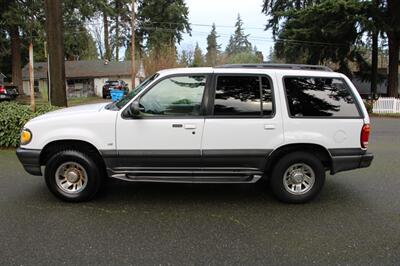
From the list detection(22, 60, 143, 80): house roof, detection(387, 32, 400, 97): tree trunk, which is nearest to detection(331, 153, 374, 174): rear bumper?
detection(387, 32, 400, 97): tree trunk

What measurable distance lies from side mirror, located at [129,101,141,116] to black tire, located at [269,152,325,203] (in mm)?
2016

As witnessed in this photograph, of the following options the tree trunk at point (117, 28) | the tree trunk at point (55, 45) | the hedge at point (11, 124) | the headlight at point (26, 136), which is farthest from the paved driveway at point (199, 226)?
the tree trunk at point (117, 28)

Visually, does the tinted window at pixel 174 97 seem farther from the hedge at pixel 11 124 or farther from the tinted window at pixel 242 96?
the hedge at pixel 11 124

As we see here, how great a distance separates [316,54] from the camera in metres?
28.5

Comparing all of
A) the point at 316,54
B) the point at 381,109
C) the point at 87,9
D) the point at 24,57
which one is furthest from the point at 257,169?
the point at 24,57

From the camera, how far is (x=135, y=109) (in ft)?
16.2

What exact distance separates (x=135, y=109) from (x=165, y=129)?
468 millimetres

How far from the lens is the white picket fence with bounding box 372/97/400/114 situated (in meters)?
22.1

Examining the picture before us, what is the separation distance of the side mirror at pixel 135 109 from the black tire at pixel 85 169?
35.5 inches

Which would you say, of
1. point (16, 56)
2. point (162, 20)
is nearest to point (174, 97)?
point (16, 56)

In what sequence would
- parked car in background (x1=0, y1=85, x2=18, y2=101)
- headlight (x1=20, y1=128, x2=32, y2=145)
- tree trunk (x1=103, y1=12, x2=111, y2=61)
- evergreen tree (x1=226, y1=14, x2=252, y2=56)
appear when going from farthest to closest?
evergreen tree (x1=226, y1=14, x2=252, y2=56) → tree trunk (x1=103, y1=12, x2=111, y2=61) → parked car in background (x1=0, y1=85, x2=18, y2=101) → headlight (x1=20, y1=128, x2=32, y2=145)

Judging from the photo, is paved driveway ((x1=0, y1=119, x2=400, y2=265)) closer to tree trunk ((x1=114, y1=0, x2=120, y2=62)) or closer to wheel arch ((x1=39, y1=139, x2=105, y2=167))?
wheel arch ((x1=39, y1=139, x2=105, y2=167))

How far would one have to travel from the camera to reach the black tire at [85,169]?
5121 millimetres

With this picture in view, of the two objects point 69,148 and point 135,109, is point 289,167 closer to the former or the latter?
point 135,109
